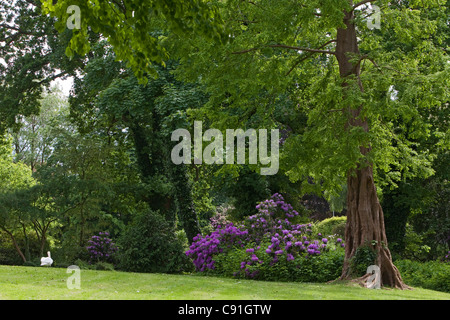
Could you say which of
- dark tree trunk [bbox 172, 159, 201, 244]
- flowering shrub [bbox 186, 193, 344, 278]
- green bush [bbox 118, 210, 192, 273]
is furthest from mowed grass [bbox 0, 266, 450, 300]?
dark tree trunk [bbox 172, 159, 201, 244]

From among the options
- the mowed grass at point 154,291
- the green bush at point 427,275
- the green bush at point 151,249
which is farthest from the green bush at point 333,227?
the mowed grass at point 154,291

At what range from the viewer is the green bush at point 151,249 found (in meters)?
15.1

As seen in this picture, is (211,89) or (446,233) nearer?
(211,89)

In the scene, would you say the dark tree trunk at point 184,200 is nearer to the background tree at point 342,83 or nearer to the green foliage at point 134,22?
the background tree at point 342,83

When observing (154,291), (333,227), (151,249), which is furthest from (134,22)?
(333,227)

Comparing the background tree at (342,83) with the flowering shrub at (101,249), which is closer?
the background tree at (342,83)

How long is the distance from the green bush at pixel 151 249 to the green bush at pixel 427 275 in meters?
6.26

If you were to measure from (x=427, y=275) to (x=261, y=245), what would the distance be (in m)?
4.32

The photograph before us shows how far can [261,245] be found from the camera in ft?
45.8

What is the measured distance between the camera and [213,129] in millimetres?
12070

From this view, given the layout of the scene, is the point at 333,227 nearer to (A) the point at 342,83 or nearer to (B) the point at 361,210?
(B) the point at 361,210
